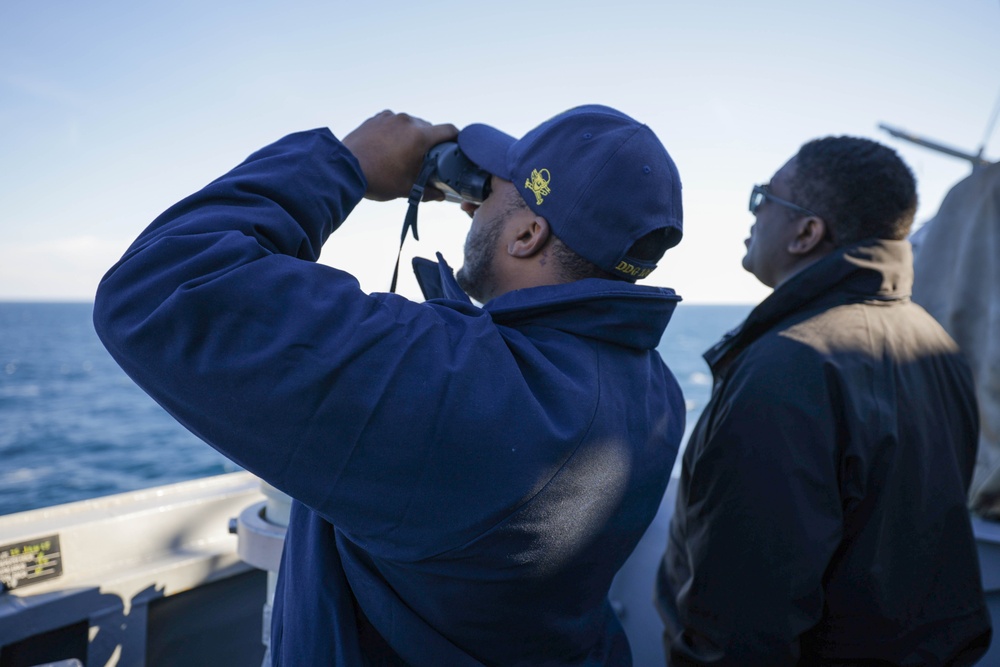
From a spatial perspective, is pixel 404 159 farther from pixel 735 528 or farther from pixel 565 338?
pixel 735 528

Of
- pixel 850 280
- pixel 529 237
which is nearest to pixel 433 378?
pixel 529 237

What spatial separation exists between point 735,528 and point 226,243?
143 cm

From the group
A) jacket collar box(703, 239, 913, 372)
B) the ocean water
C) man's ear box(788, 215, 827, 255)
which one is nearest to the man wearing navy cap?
jacket collar box(703, 239, 913, 372)

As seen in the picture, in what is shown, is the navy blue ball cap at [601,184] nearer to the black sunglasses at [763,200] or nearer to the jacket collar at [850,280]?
the jacket collar at [850,280]

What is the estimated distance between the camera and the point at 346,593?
1127 mm

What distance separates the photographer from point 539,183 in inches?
51.2

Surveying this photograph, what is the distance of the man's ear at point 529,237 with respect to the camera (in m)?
1.29

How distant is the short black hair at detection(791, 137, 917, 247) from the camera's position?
6.38 feet

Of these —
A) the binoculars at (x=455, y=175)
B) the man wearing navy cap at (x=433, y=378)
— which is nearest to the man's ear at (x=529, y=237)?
the man wearing navy cap at (x=433, y=378)

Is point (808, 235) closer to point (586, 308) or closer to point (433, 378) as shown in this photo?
point (586, 308)

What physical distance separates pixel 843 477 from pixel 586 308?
100cm

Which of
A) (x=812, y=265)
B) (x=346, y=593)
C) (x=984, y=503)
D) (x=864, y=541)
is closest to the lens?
(x=346, y=593)

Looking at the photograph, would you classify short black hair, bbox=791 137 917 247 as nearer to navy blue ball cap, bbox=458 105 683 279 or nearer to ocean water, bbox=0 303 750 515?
navy blue ball cap, bbox=458 105 683 279

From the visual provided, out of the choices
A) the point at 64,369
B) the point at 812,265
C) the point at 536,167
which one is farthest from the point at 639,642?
the point at 64,369
